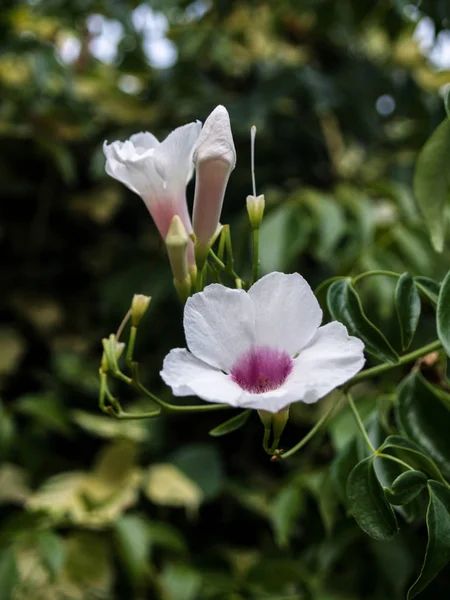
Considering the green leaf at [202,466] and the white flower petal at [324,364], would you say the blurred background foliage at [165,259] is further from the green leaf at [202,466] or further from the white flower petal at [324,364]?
the white flower petal at [324,364]

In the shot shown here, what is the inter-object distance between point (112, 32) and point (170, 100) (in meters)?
0.30

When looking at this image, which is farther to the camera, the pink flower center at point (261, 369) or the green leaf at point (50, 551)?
the green leaf at point (50, 551)

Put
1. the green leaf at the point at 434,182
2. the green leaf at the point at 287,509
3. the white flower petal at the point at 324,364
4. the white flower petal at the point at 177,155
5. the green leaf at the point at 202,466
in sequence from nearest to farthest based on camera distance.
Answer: the white flower petal at the point at 324,364 → the white flower petal at the point at 177,155 → the green leaf at the point at 434,182 → the green leaf at the point at 287,509 → the green leaf at the point at 202,466

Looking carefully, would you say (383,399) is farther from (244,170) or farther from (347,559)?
(244,170)

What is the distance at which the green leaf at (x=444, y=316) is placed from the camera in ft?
1.39

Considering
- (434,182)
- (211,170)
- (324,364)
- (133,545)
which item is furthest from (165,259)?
(324,364)

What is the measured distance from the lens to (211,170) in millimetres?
462

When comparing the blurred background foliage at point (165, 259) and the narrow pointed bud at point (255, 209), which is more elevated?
the narrow pointed bud at point (255, 209)

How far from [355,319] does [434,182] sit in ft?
0.67

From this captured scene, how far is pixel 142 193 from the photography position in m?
0.48

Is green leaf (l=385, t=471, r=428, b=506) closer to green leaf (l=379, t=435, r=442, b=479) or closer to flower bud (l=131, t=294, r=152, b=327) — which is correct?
green leaf (l=379, t=435, r=442, b=479)

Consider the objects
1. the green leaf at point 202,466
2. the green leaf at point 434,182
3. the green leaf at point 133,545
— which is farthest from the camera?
the green leaf at point 202,466

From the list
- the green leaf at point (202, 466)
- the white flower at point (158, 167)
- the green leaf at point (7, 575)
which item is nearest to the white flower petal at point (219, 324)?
the white flower at point (158, 167)

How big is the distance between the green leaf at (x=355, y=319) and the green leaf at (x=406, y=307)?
22mm
